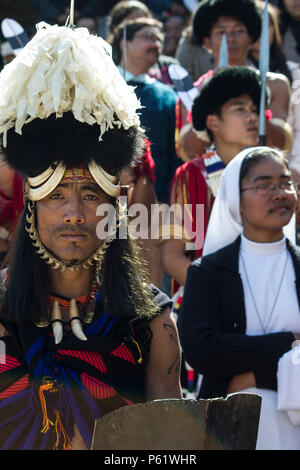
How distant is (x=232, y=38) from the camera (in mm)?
5555

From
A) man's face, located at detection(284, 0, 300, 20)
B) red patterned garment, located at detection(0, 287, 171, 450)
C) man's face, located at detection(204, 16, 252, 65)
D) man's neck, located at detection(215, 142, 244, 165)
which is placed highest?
man's face, located at detection(284, 0, 300, 20)

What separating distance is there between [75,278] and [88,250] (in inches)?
5.4

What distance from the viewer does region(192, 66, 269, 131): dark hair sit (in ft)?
15.8

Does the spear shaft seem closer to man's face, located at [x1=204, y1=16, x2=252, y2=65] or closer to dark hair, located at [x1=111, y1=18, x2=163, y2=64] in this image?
man's face, located at [x1=204, y1=16, x2=252, y2=65]

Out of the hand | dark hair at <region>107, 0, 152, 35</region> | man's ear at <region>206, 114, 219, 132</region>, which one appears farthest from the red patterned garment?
dark hair at <region>107, 0, 152, 35</region>

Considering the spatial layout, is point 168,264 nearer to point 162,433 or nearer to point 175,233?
point 175,233

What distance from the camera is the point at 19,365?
2.74 m

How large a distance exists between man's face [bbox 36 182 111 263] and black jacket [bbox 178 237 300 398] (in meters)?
0.91

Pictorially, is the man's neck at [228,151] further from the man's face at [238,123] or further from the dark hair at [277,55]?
the dark hair at [277,55]

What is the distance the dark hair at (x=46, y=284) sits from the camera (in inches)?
110

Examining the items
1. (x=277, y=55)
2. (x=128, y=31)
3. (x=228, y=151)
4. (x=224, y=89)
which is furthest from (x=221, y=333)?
(x=128, y=31)

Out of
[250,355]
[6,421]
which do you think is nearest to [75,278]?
[6,421]

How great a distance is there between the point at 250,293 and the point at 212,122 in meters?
1.51

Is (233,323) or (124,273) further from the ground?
(124,273)
